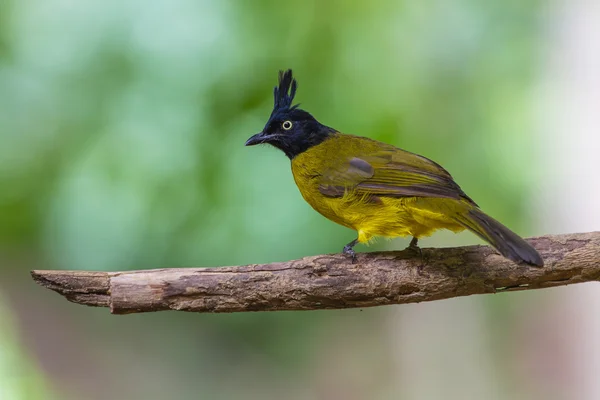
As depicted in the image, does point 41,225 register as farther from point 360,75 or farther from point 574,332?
point 574,332

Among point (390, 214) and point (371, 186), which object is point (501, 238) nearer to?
point (390, 214)

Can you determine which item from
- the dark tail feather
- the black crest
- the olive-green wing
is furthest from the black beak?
the dark tail feather

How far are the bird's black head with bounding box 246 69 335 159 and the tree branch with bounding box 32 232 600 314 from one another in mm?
807

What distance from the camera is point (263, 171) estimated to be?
155 inches

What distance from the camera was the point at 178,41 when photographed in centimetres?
383

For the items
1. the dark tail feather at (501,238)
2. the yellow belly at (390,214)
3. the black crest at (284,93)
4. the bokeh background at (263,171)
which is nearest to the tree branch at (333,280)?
the yellow belly at (390,214)

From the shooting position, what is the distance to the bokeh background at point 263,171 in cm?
371

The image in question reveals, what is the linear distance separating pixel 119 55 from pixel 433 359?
2.77 meters

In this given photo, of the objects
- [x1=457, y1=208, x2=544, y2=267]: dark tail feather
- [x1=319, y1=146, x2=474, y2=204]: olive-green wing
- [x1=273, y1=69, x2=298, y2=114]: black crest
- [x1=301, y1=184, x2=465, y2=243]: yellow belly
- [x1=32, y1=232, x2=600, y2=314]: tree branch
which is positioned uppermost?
[x1=273, y1=69, x2=298, y2=114]: black crest

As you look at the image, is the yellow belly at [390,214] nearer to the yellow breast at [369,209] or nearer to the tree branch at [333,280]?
the yellow breast at [369,209]

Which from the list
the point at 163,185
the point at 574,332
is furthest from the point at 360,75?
the point at 574,332

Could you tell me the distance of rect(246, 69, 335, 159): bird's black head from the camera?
10.8 feet

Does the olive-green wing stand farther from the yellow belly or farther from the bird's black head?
the bird's black head

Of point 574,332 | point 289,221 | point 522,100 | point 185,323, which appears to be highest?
point 522,100
